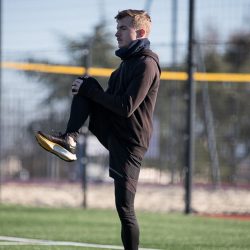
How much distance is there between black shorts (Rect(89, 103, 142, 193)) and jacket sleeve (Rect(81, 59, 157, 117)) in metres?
0.18

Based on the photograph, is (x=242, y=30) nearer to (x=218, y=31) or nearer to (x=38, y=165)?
(x=218, y=31)

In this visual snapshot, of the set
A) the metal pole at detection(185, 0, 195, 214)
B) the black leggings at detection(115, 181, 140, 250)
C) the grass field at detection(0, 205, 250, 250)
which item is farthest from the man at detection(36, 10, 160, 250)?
the metal pole at detection(185, 0, 195, 214)

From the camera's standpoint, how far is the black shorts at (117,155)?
6.18 metres

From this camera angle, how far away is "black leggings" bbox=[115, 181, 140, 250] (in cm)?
615

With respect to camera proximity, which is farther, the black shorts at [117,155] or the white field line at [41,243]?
the white field line at [41,243]

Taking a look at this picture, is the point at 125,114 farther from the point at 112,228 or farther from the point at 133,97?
the point at 112,228

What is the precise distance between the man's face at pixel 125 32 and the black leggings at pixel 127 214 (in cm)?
102

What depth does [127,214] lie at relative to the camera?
20.2 ft

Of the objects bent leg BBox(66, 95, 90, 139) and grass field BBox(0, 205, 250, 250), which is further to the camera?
grass field BBox(0, 205, 250, 250)

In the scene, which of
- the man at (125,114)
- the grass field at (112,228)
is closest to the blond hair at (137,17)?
the man at (125,114)

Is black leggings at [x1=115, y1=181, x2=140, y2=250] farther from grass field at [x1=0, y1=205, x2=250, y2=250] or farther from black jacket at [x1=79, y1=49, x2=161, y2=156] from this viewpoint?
grass field at [x1=0, y1=205, x2=250, y2=250]

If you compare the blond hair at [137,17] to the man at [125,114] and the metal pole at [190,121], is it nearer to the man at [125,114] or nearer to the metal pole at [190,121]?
the man at [125,114]

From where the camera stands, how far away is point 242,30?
1722 centimetres

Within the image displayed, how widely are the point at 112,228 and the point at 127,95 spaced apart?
4.53m
